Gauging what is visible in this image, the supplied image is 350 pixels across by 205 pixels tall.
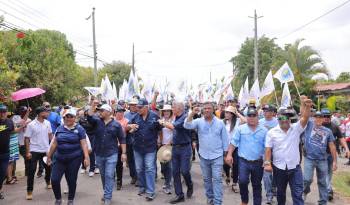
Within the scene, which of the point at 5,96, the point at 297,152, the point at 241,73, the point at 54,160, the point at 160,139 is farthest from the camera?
the point at 241,73

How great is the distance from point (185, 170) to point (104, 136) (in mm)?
1608

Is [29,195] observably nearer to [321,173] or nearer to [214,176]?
[214,176]

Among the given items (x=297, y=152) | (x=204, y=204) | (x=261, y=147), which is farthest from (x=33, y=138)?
(x=297, y=152)

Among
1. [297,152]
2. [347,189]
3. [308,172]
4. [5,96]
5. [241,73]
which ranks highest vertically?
[241,73]

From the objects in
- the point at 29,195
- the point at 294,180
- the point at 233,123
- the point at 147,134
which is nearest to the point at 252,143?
the point at 294,180

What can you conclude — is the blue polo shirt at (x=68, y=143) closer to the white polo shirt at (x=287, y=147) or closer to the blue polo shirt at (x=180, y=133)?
the blue polo shirt at (x=180, y=133)

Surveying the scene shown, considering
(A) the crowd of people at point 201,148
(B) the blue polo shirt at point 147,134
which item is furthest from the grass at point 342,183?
(B) the blue polo shirt at point 147,134

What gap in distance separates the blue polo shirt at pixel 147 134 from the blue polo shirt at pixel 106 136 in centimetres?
50

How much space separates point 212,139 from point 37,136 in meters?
3.50

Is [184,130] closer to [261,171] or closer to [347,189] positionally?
[261,171]

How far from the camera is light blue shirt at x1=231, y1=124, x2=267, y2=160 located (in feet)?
21.0

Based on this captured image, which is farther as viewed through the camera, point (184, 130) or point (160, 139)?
point (160, 139)

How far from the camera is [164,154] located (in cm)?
835

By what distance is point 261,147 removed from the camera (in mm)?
6410
